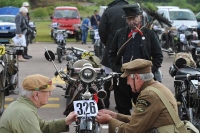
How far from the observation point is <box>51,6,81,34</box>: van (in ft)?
98.5

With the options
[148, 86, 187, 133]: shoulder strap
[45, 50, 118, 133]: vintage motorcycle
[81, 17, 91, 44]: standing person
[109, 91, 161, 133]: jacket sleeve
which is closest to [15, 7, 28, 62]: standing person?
[45, 50, 118, 133]: vintage motorcycle

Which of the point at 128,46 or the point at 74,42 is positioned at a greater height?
the point at 128,46

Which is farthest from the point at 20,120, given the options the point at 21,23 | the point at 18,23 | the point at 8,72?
the point at 21,23

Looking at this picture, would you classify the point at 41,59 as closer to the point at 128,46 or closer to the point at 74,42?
the point at 74,42

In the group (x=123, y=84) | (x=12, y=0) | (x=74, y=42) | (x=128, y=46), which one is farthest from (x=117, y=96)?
(x=12, y=0)

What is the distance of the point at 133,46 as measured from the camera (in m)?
7.62

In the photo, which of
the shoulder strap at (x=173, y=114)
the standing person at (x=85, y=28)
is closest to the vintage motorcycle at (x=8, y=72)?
the shoulder strap at (x=173, y=114)

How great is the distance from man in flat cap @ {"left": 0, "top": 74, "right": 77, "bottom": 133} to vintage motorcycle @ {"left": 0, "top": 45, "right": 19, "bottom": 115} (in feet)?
14.5

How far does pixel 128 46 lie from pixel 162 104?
266 cm

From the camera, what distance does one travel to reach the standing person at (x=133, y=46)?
748 cm

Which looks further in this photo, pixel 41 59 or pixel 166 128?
pixel 41 59

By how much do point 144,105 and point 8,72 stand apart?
224 inches

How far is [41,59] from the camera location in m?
19.3

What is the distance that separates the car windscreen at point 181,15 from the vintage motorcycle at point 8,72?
16408mm
